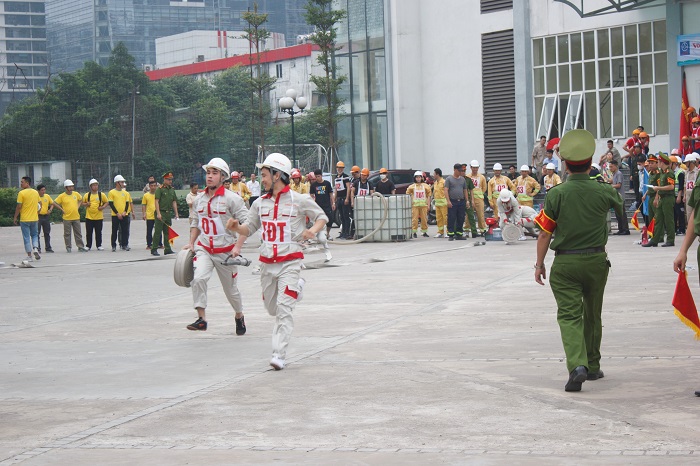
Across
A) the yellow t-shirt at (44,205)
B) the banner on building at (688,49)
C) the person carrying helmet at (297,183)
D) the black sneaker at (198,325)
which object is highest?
the banner on building at (688,49)

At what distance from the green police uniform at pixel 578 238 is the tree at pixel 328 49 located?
39.3 metres

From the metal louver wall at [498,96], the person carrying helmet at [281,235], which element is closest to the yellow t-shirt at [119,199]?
the metal louver wall at [498,96]

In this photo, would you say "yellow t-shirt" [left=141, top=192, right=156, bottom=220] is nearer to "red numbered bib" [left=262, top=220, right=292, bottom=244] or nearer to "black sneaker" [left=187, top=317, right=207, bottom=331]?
"black sneaker" [left=187, top=317, right=207, bottom=331]

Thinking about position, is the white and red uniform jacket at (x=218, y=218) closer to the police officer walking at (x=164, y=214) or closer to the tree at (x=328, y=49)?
the police officer walking at (x=164, y=214)

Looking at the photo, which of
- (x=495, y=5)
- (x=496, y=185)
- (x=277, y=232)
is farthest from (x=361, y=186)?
(x=277, y=232)

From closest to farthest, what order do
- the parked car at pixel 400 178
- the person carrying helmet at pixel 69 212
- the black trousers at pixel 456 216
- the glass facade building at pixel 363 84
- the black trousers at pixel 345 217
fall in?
the black trousers at pixel 456 216, the person carrying helmet at pixel 69 212, the black trousers at pixel 345 217, the parked car at pixel 400 178, the glass facade building at pixel 363 84

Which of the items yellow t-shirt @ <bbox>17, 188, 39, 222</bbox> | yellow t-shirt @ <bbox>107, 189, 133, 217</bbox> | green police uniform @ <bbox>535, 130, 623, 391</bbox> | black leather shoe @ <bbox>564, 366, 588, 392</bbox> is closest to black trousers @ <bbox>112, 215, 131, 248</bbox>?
yellow t-shirt @ <bbox>107, 189, 133, 217</bbox>

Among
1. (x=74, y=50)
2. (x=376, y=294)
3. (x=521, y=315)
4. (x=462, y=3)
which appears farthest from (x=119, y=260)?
(x=74, y=50)

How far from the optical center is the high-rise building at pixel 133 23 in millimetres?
155250

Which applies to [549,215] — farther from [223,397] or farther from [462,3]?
[462,3]

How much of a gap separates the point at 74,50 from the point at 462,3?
Answer: 128 metres

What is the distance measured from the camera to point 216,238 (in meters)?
11.9

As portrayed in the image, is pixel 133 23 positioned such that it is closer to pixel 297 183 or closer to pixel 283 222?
pixel 297 183

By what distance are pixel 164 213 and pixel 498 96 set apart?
19689mm
